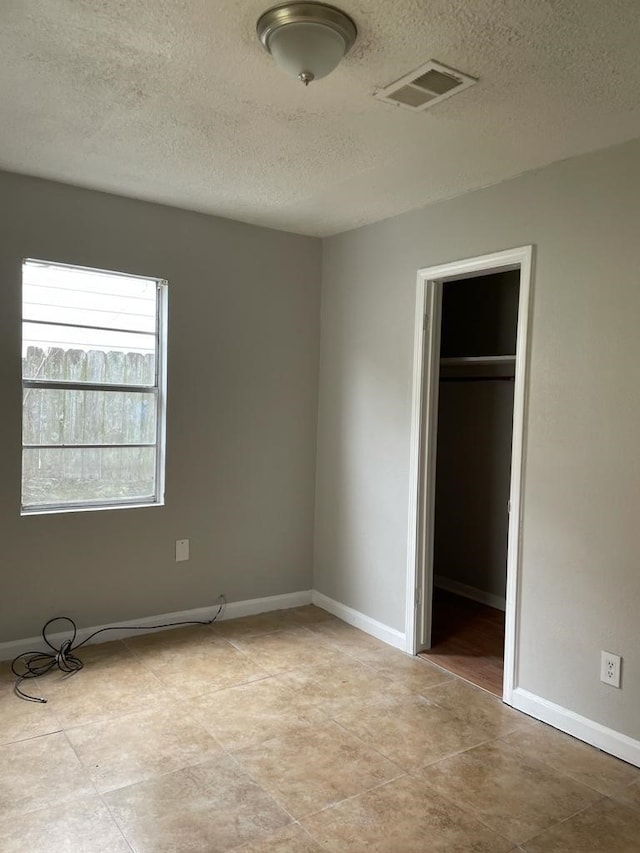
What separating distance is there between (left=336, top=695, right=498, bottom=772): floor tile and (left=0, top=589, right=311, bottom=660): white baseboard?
4.42ft

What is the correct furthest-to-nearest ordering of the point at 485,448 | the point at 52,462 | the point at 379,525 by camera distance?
the point at 485,448 → the point at 379,525 → the point at 52,462

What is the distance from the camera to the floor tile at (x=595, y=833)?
6.88ft

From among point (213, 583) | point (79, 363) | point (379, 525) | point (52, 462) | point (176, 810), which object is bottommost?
point (176, 810)

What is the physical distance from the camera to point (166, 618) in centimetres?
390

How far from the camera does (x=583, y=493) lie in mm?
2773

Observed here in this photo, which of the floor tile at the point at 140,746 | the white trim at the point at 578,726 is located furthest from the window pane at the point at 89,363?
the white trim at the point at 578,726

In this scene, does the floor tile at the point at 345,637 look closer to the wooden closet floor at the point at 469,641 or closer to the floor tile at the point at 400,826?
the wooden closet floor at the point at 469,641

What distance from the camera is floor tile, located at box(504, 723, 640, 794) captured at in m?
2.48

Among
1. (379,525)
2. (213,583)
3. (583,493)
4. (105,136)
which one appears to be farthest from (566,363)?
(213,583)

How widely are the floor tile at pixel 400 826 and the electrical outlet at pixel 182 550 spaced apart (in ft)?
6.38

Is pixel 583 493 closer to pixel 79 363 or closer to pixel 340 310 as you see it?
pixel 340 310

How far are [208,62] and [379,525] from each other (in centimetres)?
264

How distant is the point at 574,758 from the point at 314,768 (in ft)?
3.44

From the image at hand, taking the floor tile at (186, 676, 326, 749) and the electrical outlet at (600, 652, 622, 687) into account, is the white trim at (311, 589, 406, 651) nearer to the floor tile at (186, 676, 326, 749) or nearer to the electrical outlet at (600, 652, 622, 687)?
the floor tile at (186, 676, 326, 749)
